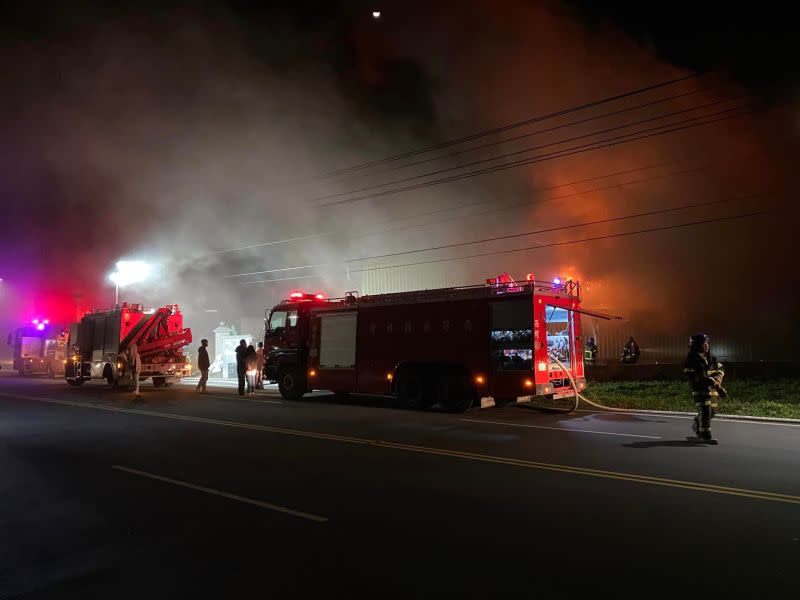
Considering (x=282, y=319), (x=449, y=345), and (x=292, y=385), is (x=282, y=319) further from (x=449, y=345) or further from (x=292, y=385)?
(x=449, y=345)

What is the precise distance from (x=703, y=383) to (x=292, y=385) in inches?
394

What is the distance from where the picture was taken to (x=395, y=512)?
15.8ft

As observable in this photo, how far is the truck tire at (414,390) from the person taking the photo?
12.4 meters

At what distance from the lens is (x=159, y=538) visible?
4.25m

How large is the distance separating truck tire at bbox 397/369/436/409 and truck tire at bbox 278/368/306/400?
3268 mm

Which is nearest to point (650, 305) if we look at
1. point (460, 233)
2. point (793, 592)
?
point (460, 233)

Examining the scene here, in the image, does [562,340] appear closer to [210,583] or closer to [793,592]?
[793,592]

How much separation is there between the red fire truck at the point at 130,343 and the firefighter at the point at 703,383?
15.9 m

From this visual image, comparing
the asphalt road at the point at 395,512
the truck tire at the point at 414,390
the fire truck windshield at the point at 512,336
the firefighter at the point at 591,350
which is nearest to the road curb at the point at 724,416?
the asphalt road at the point at 395,512

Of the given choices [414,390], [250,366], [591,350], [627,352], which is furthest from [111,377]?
[627,352]

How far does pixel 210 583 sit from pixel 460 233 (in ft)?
77.7

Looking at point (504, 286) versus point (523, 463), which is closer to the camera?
point (523, 463)

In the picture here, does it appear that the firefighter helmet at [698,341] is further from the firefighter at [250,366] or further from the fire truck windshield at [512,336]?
the firefighter at [250,366]

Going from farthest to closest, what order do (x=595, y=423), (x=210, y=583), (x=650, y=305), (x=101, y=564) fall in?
(x=650, y=305) < (x=595, y=423) < (x=101, y=564) < (x=210, y=583)
